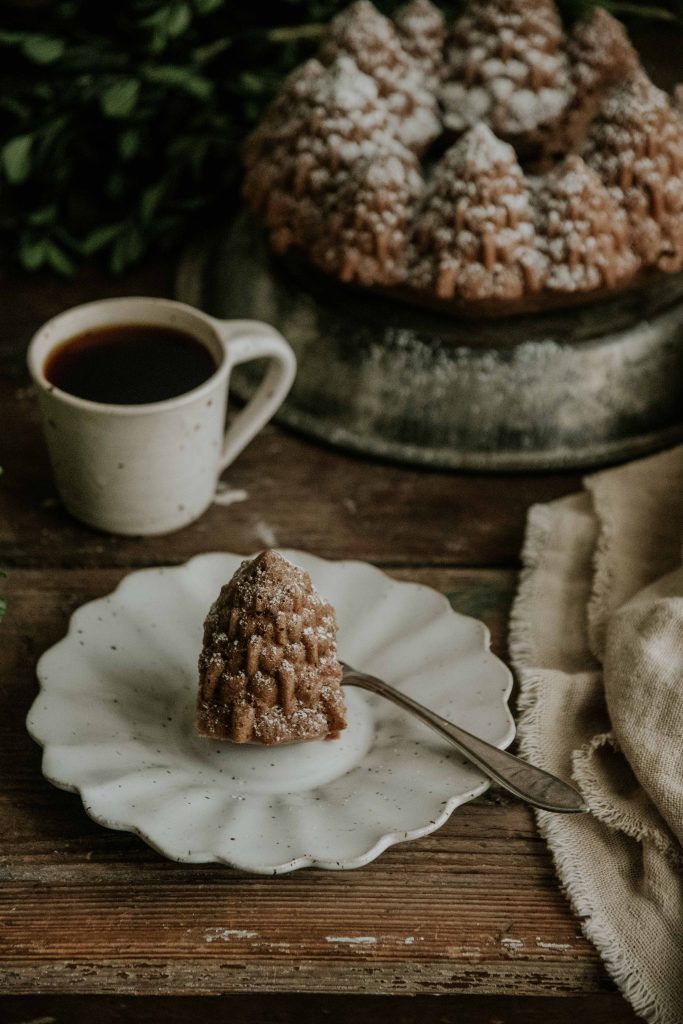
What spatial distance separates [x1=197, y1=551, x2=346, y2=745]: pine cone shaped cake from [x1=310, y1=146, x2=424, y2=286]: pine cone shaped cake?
0.38 metres

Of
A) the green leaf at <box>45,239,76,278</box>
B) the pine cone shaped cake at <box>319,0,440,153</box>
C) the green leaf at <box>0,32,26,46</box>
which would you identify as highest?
the pine cone shaped cake at <box>319,0,440,153</box>

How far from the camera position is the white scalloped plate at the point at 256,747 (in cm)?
78

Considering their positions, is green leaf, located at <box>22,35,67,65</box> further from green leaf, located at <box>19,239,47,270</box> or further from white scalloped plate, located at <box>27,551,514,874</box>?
white scalloped plate, located at <box>27,551,514,874</box>

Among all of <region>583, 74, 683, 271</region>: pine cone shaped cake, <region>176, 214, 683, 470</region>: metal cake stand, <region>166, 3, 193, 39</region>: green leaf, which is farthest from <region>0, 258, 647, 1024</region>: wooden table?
<region>166, 3, 193, 39</region>: green leaf

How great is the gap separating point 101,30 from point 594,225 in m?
0.76

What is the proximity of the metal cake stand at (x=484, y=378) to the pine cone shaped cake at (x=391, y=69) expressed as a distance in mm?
183

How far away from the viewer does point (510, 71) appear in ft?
3.95

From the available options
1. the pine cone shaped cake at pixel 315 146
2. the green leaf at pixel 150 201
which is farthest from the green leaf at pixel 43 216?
the pine cone shaped cake at pixel 315 146

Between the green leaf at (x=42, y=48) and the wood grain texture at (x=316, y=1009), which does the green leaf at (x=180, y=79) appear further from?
the wood grain texture at (x=316, y=1009)

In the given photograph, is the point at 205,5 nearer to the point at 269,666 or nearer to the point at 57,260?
the point at 57,260

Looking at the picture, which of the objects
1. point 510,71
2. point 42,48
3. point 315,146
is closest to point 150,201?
point 42,48

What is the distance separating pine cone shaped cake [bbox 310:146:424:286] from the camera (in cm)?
111

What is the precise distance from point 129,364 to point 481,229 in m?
0.35

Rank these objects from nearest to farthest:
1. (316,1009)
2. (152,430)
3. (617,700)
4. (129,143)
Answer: (316,1009) → (617,700) → (152,430) → (129,143)
